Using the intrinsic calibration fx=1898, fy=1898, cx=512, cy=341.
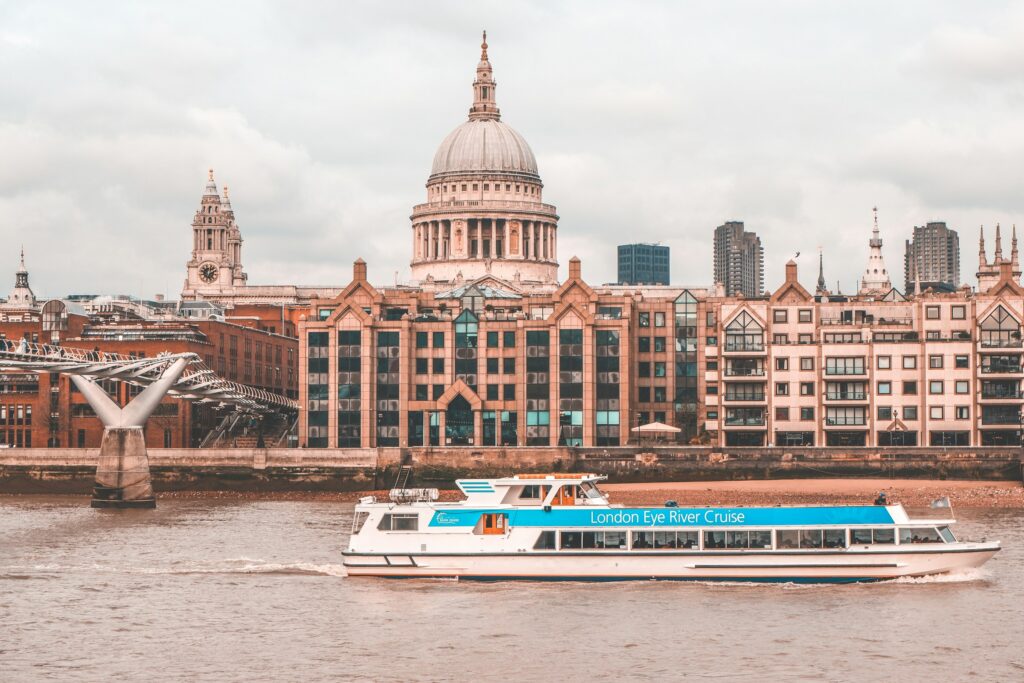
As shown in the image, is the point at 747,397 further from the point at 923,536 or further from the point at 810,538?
the point at 810,538

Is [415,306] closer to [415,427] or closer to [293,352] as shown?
[415,427]

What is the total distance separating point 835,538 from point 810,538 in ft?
2.80

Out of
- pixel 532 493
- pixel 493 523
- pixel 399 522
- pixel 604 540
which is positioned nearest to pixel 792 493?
pixel 532 493

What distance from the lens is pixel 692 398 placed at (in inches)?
5241

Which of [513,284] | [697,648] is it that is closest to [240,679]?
[697,648]

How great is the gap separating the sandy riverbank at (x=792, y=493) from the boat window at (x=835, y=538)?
3202cm

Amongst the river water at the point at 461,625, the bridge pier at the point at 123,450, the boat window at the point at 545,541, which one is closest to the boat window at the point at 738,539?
the river water at the point at 461,625

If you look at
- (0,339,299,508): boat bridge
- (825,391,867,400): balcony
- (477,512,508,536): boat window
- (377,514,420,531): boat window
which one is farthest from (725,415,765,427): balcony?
(377,514,420,531): boat window

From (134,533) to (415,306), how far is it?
161 ft

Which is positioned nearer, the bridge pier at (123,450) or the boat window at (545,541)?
the boat window at (545,541)

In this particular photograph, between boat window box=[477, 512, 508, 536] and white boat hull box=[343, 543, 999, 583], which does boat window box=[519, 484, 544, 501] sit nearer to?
boat window box=[477, 512, 508, 536]

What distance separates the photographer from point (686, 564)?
2581 inches

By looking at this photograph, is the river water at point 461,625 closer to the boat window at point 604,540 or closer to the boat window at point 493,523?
the boat window at point 604,540

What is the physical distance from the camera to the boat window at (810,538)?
65250 millimetres
